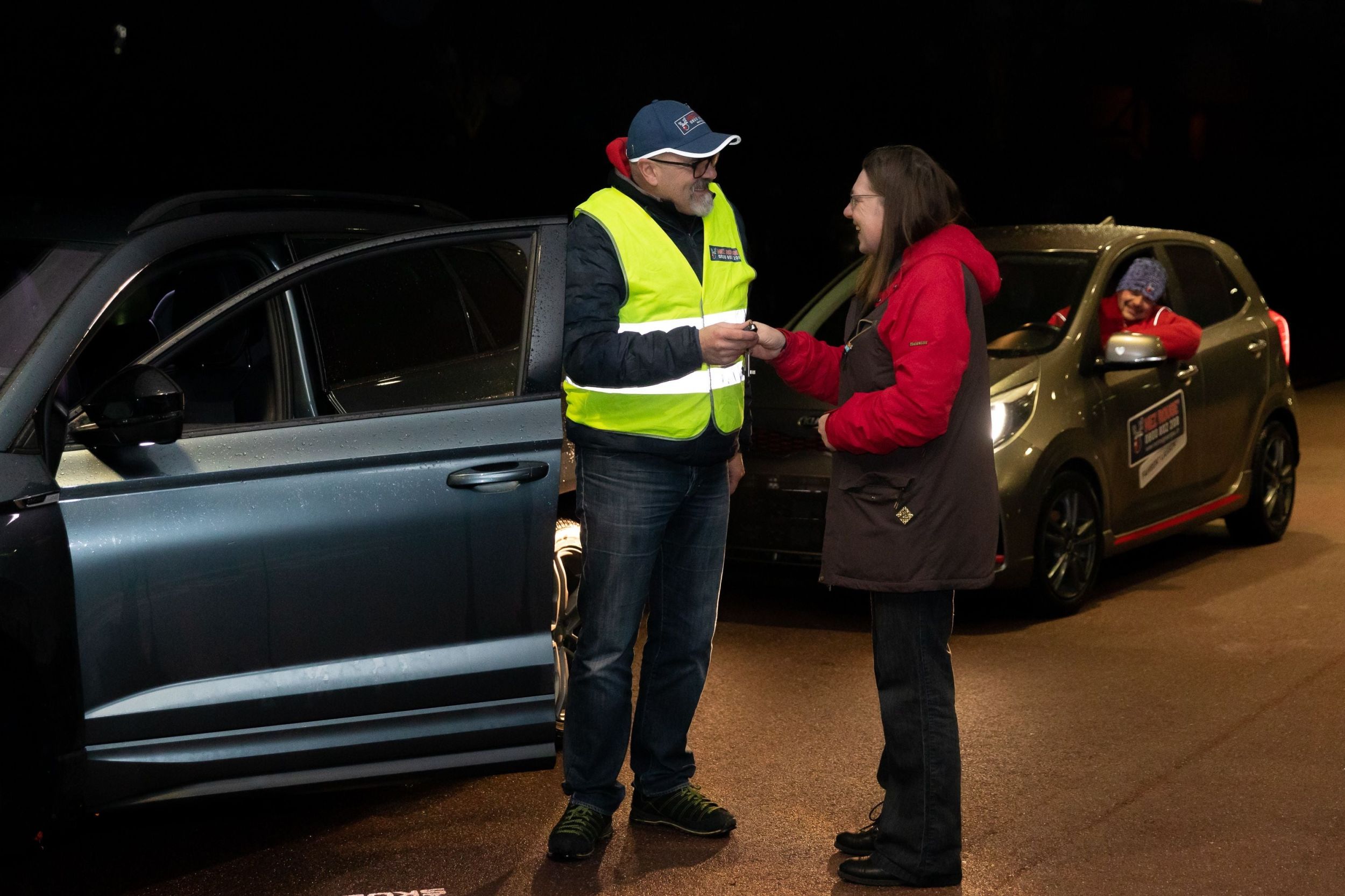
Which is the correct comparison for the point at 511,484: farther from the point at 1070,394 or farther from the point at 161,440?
the point at 1070,394

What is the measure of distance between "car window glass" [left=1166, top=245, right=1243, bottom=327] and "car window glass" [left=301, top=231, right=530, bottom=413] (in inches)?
177

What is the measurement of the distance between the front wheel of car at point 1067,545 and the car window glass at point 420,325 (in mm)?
3144

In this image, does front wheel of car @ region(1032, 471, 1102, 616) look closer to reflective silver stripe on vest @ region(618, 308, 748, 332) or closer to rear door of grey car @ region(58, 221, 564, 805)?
reflective silver stripe on vest @ region(618, 308, 748, 332)

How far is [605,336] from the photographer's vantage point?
4.24 metres

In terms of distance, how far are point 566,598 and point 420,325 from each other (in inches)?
43.5

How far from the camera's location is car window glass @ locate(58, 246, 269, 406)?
4.39 m

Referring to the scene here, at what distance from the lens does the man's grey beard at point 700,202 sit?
4352 millimetres

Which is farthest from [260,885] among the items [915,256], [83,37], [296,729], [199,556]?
[83,37]

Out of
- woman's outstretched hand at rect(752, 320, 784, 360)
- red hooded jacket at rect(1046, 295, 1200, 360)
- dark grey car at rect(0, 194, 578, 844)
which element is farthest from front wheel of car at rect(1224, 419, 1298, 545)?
dark grey car at rect(0, 194, 578, 844)

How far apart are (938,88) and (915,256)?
77.2 feet

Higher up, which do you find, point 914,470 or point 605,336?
point 605,336

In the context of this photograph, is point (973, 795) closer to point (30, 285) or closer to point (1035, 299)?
point (30, 285)

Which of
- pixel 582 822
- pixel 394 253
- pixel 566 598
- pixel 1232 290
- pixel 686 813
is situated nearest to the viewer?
pixel 394 253

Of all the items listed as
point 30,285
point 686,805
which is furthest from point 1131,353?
point 30,285
